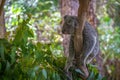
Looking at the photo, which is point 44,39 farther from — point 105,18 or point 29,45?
point 29,45

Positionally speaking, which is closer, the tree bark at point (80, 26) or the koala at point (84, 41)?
the tree bark at point (80, 26)

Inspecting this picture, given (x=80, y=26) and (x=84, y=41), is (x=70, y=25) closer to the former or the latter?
(x=84, y=41)

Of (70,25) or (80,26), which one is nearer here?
(80,26)

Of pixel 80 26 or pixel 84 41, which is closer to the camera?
pixel 80 26

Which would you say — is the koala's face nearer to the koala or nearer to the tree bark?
the koala

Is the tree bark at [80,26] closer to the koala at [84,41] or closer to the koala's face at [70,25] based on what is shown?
the koala at [84,41]

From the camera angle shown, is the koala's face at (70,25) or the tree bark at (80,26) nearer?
the tree bark at (80,26)

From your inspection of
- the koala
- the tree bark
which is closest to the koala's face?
the koala

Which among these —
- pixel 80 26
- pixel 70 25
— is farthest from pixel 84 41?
pixel 80 26

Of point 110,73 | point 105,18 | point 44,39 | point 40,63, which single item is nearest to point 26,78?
point 40,63

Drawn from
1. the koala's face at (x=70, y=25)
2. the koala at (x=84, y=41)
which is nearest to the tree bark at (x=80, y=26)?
the koala at (x=84, y=41)

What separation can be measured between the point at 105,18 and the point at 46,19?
1364 millimetres

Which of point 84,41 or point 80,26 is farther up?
point 80,26

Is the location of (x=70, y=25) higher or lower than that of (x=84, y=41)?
higher
